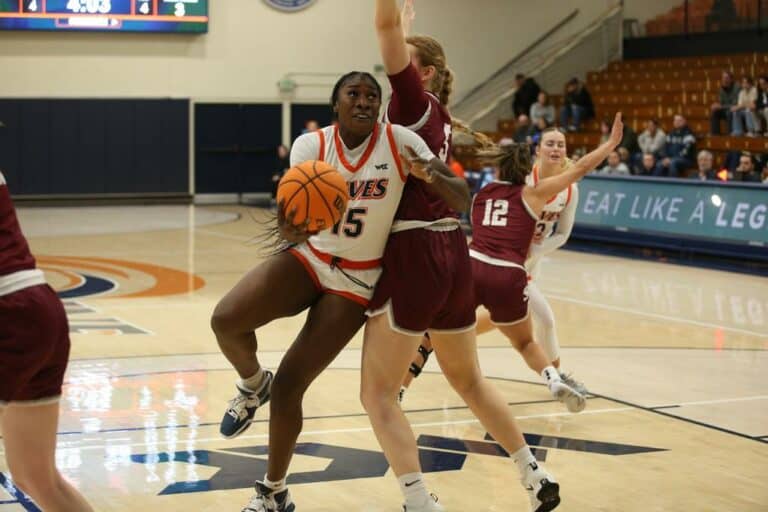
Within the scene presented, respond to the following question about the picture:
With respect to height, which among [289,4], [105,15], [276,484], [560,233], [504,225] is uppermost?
[289,4]

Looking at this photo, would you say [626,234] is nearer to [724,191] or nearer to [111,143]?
[724,191]

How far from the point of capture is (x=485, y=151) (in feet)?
23.5

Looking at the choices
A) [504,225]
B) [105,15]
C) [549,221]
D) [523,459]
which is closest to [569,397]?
[504,225]

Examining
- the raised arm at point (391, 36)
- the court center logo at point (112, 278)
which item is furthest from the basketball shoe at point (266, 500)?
the court center logo at point (112, 278)

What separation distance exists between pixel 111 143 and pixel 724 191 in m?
13.8

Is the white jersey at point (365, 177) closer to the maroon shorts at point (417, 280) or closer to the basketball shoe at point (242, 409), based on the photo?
the maroon shorts at point (417, 280)

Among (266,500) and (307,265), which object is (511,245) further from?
(266,500)

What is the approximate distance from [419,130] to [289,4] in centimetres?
2179

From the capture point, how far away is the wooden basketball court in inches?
227

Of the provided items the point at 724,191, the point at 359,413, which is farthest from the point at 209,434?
the point at 724,191

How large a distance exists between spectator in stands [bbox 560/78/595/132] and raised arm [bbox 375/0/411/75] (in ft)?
64.2

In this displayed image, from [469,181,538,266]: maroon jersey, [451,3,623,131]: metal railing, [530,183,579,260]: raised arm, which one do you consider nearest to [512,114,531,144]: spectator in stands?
[451,3,623,131]: metal railing

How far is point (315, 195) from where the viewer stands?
4.58m

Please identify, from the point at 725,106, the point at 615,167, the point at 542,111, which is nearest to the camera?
the point at 615,167
